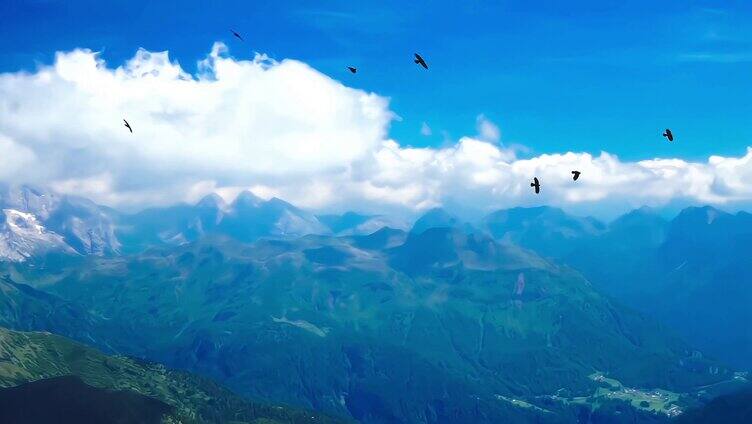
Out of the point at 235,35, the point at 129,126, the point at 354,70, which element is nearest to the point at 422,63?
the point at 354,70

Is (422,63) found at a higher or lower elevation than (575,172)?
higher

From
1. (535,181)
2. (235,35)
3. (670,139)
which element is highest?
(235,35)

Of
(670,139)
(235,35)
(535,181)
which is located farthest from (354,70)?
(670,139)

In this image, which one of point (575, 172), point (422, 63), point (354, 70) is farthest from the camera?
point (354, 70)

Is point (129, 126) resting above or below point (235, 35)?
below

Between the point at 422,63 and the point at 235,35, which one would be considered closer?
the point at 422,63

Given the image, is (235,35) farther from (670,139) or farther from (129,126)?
(670,139)

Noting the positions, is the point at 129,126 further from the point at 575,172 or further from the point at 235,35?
the point at 575,172

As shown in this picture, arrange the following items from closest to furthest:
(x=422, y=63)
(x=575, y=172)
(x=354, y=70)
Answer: (x=422, y=63) < (x=575, y=172) < (x=354, y=70)
